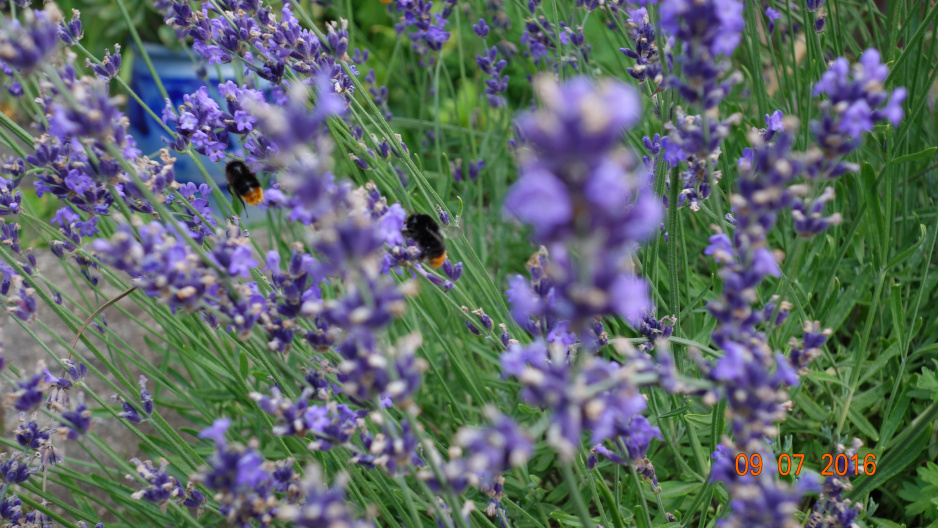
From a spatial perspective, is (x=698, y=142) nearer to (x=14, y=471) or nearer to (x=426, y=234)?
(x=426, y=234)

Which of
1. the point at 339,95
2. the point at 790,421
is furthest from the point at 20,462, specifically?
the point at 790,421

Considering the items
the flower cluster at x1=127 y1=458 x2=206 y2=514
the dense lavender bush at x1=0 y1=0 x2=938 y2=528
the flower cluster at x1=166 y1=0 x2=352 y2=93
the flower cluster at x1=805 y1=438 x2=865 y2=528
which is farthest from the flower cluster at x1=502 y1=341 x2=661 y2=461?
the flower cluster at x1=166 y1=0 x2=352 y2=93

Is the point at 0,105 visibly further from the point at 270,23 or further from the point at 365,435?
the point at 365,435

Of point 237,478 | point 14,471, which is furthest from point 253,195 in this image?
point 237,478

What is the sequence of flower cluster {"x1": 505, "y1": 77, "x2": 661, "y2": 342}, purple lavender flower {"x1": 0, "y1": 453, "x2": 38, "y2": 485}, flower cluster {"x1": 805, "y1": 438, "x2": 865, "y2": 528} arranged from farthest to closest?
purple lavender flower {"x1": 0, "y1": 453, "x2": 38, "y2": 485}
flower cluster {"x1": 805, "y1": 438, "x2": 865, "y2": 528}
flower cluster {"x1": 505, "y1": 77, "x2": 661, "y2": 342}

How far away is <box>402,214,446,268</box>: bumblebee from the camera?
4.76 feet

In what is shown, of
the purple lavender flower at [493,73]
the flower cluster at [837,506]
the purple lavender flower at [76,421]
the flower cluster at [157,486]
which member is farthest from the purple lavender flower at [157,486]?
the purple lavender flower at [493,73]

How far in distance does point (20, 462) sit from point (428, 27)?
1.75m

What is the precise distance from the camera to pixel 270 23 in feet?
5.39

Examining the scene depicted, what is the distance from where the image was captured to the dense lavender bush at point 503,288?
783 mm
